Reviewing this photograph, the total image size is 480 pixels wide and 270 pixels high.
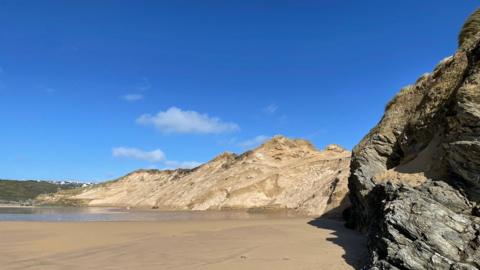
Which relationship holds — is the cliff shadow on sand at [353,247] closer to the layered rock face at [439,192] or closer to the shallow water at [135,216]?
the layered rock face at [439,192]

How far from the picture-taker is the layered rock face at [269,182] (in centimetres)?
4465

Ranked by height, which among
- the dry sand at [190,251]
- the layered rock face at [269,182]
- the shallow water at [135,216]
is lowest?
the dry sand at [190,251]

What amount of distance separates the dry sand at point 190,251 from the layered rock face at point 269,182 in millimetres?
19149

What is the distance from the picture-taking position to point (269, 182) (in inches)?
2301

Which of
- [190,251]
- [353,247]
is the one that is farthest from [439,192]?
[190,251]

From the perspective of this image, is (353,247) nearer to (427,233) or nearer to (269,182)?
(427,233)

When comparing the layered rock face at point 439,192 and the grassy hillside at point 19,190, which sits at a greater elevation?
the grassy hillside at point 19,190

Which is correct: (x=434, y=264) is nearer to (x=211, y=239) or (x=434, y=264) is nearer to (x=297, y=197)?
(x=211, y=239)

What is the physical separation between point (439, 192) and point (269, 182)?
47.4 m

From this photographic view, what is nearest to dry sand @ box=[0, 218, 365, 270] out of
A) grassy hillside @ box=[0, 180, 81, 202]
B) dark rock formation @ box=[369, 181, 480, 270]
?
dark rock formation @ box=[369, 181, 480, 270]

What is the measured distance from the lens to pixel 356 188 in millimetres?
19391

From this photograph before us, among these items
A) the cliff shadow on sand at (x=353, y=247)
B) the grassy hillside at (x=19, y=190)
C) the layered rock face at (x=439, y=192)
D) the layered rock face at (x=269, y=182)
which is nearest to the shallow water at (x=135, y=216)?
the layered rock face at (x=269, y=182)

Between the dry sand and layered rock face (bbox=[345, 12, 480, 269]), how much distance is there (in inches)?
68.3

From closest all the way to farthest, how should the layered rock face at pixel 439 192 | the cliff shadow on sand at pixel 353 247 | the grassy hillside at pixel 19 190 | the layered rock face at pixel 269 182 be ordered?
1. the layered rock face at pixel 439 192
2. the cliff shadow on sand at pixel 353 247
3. the layered rock face at pixel 269 182
4. the grassy hillside at pixel 19 190
